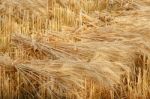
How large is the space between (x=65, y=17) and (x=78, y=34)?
54 cm

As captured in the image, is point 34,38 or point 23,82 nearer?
point 23,82

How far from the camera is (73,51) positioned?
13.8 ft

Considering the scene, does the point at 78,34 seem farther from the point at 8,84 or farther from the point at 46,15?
the point at 8,84

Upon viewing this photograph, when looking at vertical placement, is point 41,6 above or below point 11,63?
above

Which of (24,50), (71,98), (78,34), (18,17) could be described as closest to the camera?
(71,98)

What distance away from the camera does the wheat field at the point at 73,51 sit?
385cm

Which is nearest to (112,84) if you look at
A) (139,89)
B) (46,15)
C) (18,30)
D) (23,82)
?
(139,89)

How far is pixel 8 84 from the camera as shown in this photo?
3.84m

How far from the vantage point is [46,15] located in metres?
5.16

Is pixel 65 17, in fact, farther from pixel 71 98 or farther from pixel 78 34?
pixel 71 98

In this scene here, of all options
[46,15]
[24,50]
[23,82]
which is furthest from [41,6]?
[23,82]

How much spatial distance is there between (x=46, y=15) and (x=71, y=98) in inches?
60.0

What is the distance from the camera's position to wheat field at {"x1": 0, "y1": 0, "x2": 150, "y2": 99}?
385cm

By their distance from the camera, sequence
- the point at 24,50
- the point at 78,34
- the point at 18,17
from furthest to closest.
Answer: the point at 18,17, the point at 78,34, the point at 24,50
